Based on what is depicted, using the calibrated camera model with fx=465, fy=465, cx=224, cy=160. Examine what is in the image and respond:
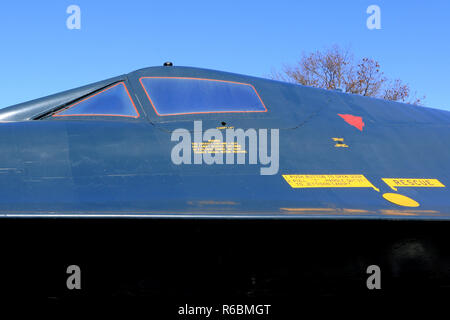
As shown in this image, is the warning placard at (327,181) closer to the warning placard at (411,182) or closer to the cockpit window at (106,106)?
the warning placard at (411,182)

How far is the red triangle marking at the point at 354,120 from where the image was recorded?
15.0ft

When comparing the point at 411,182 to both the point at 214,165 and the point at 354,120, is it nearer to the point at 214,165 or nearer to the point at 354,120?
the point at 354,120

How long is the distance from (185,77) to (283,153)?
140 centimetres

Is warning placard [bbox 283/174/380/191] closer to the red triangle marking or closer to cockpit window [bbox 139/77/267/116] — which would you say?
the red triangle marking

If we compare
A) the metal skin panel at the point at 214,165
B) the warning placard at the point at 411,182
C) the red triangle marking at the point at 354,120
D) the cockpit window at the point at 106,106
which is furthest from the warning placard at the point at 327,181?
the cockpit window at the point at 106,106

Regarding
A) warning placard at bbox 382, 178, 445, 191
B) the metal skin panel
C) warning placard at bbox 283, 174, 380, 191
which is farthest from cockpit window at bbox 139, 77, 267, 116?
warning placard at bbox 382, 178, 445, 191

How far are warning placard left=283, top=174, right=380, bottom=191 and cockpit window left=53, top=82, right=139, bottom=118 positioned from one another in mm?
1552

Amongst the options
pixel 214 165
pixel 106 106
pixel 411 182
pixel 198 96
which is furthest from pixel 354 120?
pixel 106 106

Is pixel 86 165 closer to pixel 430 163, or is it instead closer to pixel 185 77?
pixel 185 77

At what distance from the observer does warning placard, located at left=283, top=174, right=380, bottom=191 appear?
375cm

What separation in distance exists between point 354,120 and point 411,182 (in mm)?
915

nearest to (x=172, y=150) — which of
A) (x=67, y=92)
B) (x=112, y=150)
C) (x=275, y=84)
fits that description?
(x=112, y=150)

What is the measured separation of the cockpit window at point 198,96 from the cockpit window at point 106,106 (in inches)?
8.4
